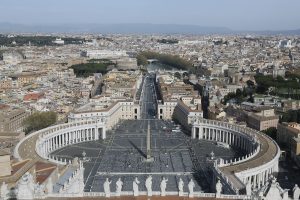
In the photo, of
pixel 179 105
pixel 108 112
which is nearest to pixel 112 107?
pixel 108 112

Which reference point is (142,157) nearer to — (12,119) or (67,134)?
(67,134)

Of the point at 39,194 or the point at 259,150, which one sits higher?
the point at 39,194

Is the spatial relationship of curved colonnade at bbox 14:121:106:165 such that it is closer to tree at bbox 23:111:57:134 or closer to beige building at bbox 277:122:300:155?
tree at bbox 23:111:57:134

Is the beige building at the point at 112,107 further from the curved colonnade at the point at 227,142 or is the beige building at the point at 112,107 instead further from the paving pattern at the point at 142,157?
the curved colonnade at the point at 227,142

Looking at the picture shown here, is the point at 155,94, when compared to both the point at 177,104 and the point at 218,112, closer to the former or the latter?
the point at 177,104

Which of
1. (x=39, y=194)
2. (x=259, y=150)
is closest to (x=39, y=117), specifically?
(x=259, y=150)

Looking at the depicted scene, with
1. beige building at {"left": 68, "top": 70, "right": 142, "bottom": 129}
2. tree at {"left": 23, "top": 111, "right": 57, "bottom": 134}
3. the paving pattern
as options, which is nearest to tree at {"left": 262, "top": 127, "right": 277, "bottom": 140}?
the paving pattern
